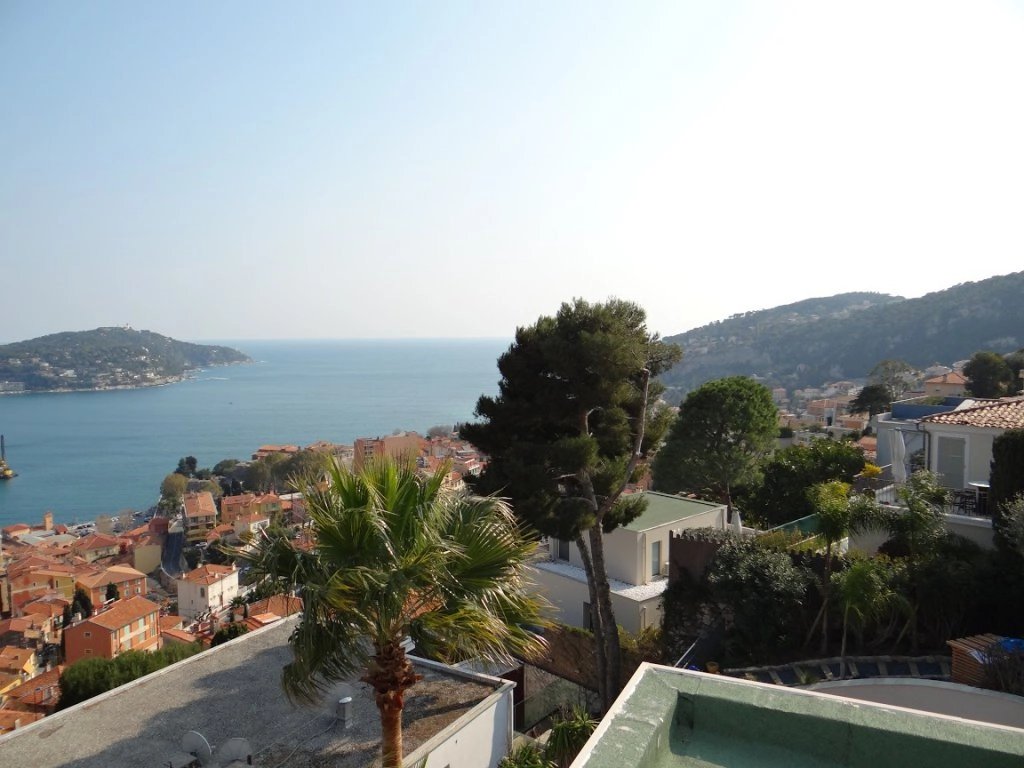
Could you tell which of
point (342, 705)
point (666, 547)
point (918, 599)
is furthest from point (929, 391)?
point (342, 705)

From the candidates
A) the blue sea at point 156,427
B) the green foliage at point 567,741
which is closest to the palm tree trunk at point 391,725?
the green foliage at point 567,741

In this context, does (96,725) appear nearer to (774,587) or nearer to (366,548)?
(366,548)

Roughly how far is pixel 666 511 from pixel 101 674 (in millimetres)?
11529

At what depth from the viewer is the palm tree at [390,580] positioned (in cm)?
404

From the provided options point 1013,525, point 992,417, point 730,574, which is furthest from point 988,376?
point 730,574

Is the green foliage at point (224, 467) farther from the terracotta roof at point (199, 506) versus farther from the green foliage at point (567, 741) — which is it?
the green foliage at point (567, 741)

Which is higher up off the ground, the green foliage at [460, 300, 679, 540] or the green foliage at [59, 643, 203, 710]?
the green foliage at [460, 300, 679, 540]

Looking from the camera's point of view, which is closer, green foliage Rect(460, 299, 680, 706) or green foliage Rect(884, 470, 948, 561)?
green foliage Rect(884, 470, 948, 561)

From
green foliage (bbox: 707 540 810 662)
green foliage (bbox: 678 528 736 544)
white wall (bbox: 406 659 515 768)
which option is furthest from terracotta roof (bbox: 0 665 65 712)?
green foliage (bbox: 707 540 810 662)

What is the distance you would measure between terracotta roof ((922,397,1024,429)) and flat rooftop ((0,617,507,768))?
29.6ft

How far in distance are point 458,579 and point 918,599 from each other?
23.2 ft

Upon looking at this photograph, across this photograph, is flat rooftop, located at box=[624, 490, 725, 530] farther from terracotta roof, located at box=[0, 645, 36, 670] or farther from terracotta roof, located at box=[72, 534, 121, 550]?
terracotta roof, located at box=[72, 534, 121, 550]

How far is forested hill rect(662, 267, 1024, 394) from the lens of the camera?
94125mm

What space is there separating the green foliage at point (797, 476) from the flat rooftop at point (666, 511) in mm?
2630
